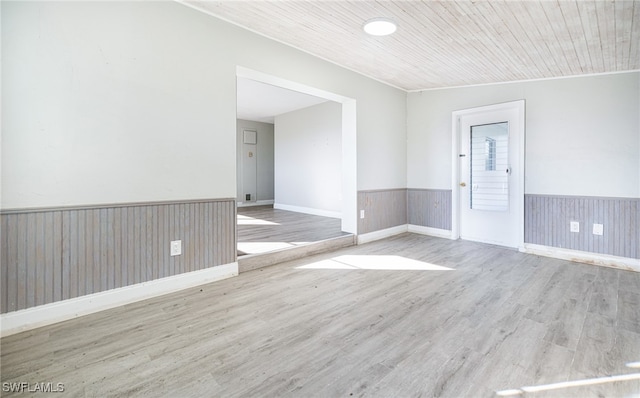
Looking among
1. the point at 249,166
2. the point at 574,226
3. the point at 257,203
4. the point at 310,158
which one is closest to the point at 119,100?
the point at 310,158

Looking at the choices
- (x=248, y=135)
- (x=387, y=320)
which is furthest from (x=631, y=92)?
(x=248, y=135)

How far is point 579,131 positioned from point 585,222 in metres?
1.15

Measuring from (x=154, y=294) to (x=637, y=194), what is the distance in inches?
205

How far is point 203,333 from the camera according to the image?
79.1 inches

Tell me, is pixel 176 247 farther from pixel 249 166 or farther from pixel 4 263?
pixel 249 166

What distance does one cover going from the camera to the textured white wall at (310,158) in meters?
6.45

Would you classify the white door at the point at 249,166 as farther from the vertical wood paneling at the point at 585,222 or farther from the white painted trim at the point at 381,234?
the vertical wood paneling at the point at 585,222

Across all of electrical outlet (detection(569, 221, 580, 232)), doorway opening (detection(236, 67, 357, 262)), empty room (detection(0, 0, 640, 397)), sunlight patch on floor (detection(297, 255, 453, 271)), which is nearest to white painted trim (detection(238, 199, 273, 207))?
doorway opening (detection(236, 67, 357, 262))

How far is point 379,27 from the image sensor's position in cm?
290

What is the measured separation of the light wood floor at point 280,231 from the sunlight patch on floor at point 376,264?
0.52 meters

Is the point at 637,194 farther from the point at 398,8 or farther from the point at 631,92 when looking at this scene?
the point at 398,8


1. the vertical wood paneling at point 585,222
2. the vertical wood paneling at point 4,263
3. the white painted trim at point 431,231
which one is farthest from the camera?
the white painted trim at point 431,231

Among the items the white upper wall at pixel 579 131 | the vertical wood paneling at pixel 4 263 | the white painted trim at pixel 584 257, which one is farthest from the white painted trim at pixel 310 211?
the vertical wood paneling at pixel 4 263

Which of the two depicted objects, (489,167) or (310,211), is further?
(310,211)
